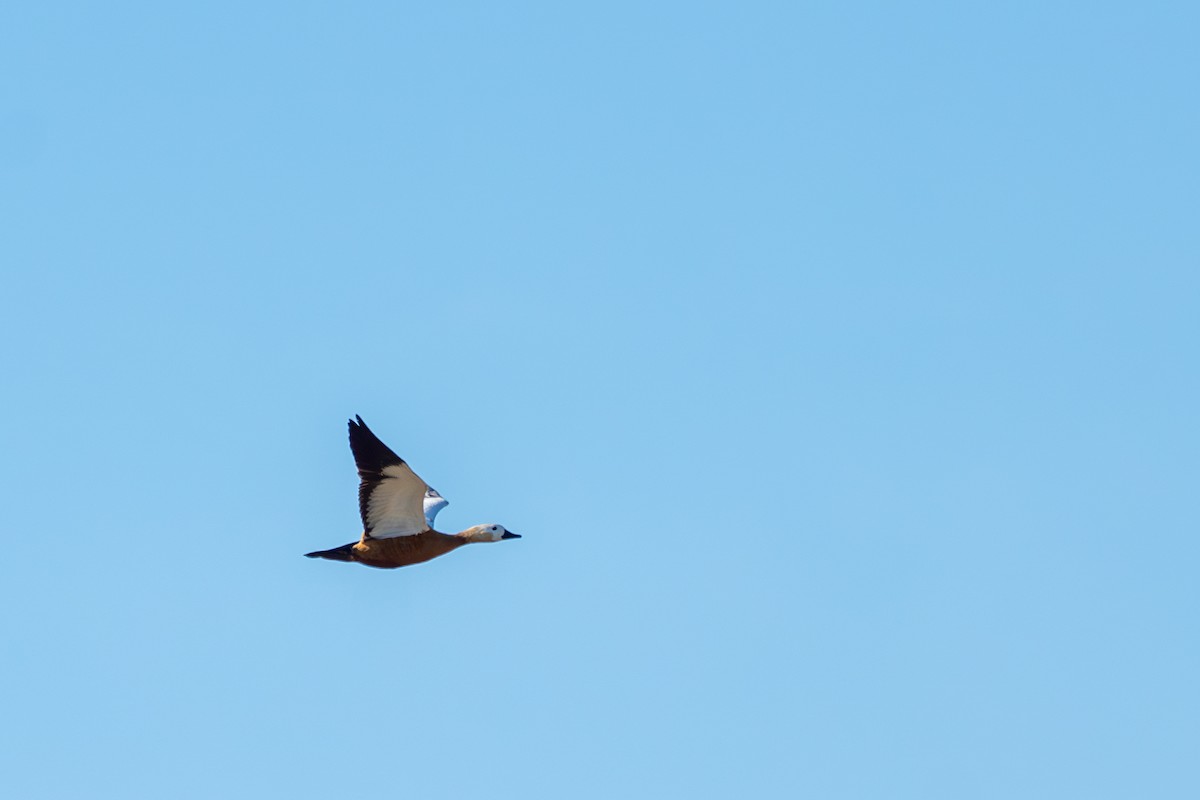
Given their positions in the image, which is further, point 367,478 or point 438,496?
point 438,496

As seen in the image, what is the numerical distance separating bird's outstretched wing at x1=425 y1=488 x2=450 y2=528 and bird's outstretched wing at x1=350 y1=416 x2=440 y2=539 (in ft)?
3.22

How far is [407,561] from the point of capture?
66.8 m

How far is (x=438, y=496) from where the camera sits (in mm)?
→ 70375

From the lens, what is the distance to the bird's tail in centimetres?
6681

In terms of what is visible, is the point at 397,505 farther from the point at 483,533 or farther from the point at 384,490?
the point at 483,533

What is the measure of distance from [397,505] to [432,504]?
3.17m

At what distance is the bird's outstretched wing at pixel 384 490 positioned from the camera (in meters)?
65.3

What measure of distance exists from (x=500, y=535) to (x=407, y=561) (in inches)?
84.5

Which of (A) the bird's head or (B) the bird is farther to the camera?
(A) the bird's head

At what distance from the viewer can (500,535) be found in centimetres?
6781

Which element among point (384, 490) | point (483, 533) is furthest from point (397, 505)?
point (483, 533)

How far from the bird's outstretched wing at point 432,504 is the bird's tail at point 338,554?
5.39 feet

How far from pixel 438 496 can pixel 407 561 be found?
151 inches

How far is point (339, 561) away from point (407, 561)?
138cm
